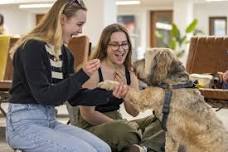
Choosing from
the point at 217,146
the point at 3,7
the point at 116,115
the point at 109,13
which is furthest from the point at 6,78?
the point at 3,7

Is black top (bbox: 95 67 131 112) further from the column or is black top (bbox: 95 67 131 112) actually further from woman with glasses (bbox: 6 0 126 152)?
the column

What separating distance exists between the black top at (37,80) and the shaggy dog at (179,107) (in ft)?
2.02

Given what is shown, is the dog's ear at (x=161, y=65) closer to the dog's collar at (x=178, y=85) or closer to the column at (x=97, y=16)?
the dog's collar at (x=178, y=85)

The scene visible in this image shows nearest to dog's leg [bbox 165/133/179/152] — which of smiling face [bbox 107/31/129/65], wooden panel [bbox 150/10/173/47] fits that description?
smiling face [bbox 107/31/129/65]

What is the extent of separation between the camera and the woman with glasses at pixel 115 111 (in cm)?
337

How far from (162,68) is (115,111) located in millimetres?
830

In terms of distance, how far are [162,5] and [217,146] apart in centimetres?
1471

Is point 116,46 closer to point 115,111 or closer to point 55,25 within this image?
point 115,111

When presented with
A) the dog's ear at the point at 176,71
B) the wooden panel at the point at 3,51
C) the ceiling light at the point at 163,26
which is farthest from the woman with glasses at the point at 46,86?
the ceiling light at the point at 163,26

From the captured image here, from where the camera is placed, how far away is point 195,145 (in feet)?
9.52

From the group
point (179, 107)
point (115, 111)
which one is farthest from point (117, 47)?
point (179, 107)

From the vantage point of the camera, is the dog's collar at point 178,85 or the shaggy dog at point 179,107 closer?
the shaggy dog at point 179,107

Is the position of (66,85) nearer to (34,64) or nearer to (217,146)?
(34,64)

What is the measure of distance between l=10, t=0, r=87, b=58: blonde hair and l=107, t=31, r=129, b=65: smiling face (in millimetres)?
735
